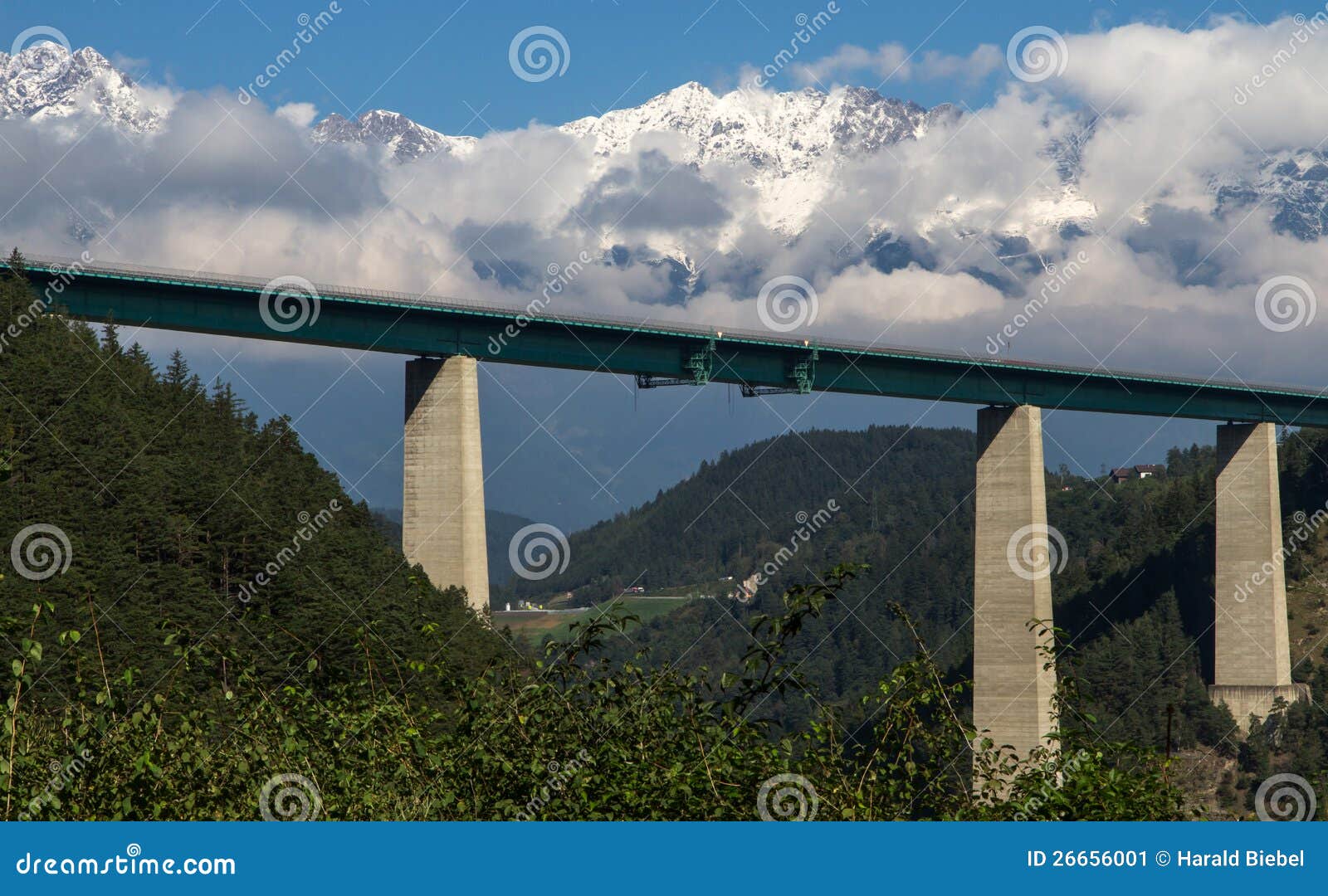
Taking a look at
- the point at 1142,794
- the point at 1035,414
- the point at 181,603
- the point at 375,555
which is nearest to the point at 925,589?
the point at 1035,414

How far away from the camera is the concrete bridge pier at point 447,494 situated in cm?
6288

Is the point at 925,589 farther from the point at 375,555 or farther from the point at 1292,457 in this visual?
the point at 375,555

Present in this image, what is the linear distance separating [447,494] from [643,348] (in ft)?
59.3

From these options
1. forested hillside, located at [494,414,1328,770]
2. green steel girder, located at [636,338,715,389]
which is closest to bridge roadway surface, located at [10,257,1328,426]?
green steel girder, located at [636,338,715,389]

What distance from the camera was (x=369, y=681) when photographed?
42.9 ft

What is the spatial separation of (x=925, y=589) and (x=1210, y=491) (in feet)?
141

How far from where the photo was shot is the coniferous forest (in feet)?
35.2

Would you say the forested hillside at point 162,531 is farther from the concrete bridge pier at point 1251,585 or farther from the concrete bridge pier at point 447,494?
the concrete bridge pier at point 1251,585

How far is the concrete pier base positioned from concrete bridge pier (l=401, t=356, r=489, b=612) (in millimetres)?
33501

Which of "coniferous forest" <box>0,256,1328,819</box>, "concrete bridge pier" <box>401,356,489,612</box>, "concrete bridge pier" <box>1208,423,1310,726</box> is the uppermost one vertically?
"concrete bridge pier" <box>1208,423,1310,726</box>

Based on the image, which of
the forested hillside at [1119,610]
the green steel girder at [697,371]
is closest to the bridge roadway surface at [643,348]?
the green steel girder at [697,371]

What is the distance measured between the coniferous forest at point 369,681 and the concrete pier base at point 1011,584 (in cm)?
1902

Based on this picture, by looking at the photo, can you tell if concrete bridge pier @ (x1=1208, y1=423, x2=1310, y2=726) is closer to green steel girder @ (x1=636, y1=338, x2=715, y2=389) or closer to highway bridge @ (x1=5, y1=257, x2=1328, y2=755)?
highway bridge @ (x1=5, y1=257, x2=1328, y2=755)

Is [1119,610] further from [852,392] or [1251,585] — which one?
[852,392]
